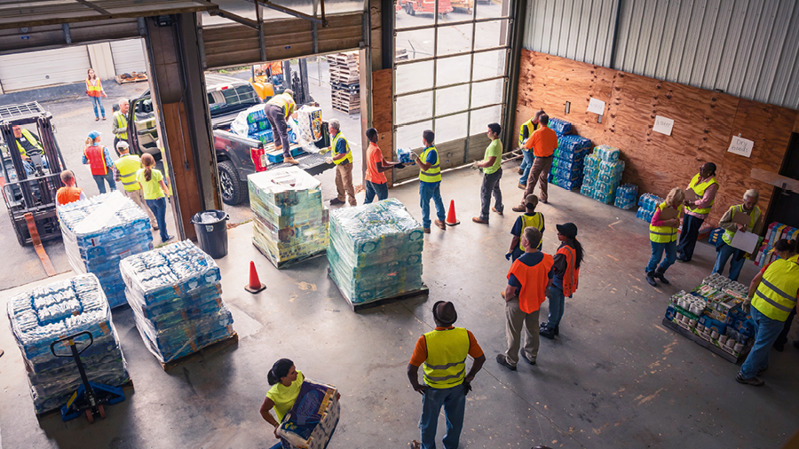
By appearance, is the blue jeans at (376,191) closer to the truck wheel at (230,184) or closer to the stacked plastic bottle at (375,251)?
the stacked plastic bottle at (375,251)

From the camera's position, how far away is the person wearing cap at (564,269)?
7594mm

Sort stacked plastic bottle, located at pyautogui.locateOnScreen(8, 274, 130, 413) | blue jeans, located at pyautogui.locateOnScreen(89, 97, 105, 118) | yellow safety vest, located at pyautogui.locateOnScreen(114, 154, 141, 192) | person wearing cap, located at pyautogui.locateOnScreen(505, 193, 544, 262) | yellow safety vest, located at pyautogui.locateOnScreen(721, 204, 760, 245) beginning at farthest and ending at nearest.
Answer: blue jeans, located at pyautogui.locateOnScreen(89, 97, 105, 118) < yellow safety vest, located at pyautogui.locateOnScreen(114, 154, 141, 192) < yellow safety vest, located at pyautogui.locateOnScreen(721, 204, 760, 245) < person wearing cap, located at pyautogui.locateOnScreen(505, 193, 544, 262) < stacked plastic bottle, located at pyautogui.locateOnScreen(8, 274, 130, 413)

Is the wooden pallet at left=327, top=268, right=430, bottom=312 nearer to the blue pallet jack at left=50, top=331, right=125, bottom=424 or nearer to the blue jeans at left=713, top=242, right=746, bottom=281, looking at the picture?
the blue pallet jack at left=50, top=331, right=125, bottom=424

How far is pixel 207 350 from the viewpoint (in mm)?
8234

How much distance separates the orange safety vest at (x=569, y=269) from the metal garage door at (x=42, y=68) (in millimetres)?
22005

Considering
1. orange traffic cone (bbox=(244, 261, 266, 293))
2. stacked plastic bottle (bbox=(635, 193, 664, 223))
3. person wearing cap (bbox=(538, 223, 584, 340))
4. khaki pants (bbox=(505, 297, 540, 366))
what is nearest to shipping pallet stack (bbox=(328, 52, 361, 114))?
stacked plastic bottle (bbox=(635, 193, 664, 223))

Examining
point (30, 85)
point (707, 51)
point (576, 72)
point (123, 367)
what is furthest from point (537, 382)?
point (30, 85)

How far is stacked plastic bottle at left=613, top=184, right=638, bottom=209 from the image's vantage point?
1252 centimetres

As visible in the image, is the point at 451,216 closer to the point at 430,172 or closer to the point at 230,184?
the point at 430,172

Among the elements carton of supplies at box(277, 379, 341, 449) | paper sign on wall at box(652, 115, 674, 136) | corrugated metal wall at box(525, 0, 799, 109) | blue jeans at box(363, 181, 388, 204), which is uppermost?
corrugated metal wall at box(525, 0, 799, 109)

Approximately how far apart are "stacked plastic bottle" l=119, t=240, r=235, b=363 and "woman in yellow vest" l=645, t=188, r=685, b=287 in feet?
21.9

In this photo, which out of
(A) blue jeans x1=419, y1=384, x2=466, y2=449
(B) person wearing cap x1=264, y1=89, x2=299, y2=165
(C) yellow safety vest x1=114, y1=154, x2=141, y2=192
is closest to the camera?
(A) blue jeans x1=419, y1=384, x2=466, y2=449

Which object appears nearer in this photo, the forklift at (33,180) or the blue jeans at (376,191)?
the forklift at (33,180)

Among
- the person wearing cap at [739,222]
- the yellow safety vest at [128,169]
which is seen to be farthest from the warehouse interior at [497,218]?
the yellow safety vest at [128,169]
